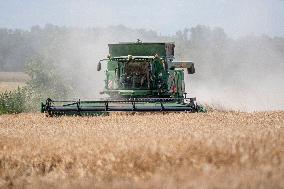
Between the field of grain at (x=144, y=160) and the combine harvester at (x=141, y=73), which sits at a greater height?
the combine harvester at (x=141, y=73)

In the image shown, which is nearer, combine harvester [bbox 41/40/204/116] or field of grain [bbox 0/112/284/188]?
field of grain [bbox 0/112/284/188]

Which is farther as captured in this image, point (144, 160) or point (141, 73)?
point (141, 73)

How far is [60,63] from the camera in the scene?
55.2 metres

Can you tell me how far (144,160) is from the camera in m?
6.70

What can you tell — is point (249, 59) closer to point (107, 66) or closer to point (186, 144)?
point (107, 66)

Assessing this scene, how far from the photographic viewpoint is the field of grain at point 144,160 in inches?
182

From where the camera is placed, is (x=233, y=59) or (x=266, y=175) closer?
(x=266, y=175)

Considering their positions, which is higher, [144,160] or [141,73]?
[141,73]

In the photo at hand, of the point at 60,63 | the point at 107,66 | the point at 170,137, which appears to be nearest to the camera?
the point at 170,137

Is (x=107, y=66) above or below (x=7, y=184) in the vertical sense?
above

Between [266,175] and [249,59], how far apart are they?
2643 inches

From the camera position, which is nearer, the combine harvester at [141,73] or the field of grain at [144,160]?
the field of grain at [144,160]

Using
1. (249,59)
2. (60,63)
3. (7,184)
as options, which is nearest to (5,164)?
(7,184)

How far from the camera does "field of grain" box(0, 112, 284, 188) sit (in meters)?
4.63
